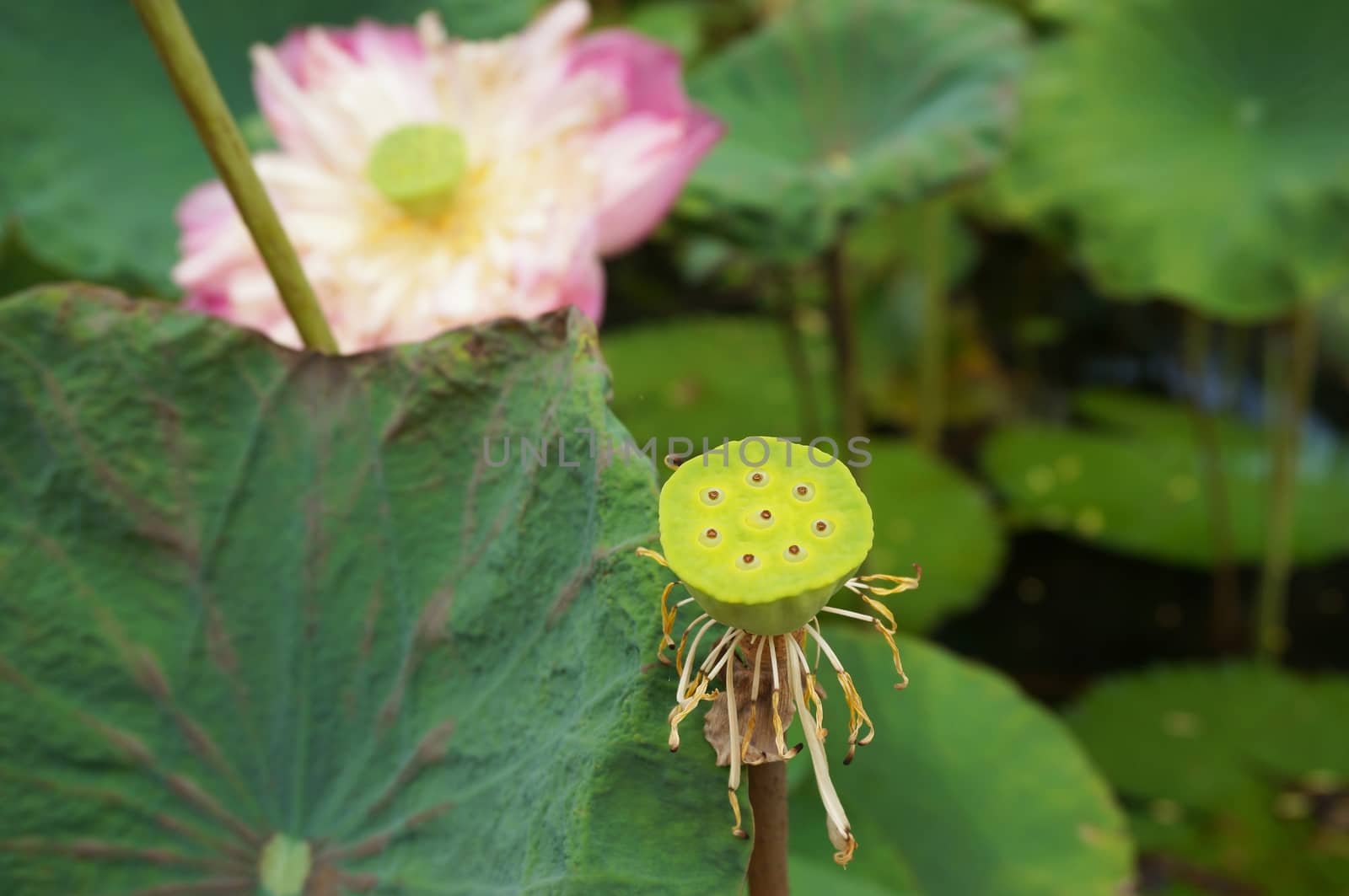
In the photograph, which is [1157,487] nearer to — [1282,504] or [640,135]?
[1282,504]

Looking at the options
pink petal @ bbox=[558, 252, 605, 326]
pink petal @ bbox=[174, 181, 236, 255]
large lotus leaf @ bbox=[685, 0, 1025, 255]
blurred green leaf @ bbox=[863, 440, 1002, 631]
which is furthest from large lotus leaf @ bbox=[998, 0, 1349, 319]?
pink petal @ bbox=[174, 181, 236, 255]

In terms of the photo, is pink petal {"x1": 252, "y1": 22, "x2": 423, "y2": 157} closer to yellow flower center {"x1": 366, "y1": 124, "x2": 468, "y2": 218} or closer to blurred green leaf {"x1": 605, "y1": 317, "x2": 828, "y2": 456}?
yellow flower center {"x1": 366, "y1": 124, "x2": 468, "y2": 218}

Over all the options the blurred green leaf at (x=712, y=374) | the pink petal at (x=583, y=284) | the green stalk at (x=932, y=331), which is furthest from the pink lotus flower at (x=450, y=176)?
the green stalk at (x=932, y=331)

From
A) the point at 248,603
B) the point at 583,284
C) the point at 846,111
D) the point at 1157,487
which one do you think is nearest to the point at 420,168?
the point at 583,284

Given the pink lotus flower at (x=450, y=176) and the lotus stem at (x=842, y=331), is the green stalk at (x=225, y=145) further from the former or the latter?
the lotus stem at (x=842, y=331)

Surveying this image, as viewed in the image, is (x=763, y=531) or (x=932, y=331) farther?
(x=932, y=331)
